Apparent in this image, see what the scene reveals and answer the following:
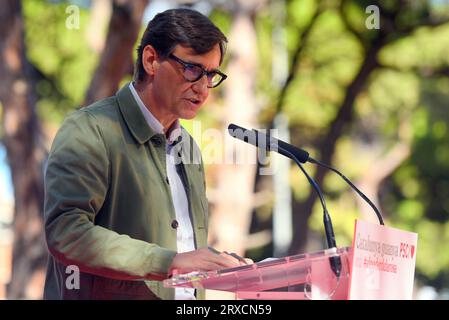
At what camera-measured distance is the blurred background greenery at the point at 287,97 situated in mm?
11391

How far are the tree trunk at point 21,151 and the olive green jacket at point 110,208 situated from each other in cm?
763

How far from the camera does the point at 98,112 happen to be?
3.68 meters

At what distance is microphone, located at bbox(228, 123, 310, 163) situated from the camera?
3.52 meters

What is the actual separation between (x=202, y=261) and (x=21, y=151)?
27.8 feet

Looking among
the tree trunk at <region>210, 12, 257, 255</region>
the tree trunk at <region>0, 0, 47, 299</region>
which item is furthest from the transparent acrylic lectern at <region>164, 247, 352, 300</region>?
the tree trunk at <region>210, 12, 257, 255</region>

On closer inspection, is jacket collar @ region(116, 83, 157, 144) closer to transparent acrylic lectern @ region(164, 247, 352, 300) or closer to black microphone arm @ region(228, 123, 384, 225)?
black microphone arm @ region(228, 123, 384, 225)

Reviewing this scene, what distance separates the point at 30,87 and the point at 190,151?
790 cm

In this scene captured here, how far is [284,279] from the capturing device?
324 cm

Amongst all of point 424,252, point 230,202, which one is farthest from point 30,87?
point 424,252

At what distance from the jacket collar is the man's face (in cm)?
9

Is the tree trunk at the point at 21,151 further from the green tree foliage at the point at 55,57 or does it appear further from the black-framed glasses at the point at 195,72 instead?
the black-framed glasses at the point at 195,72
